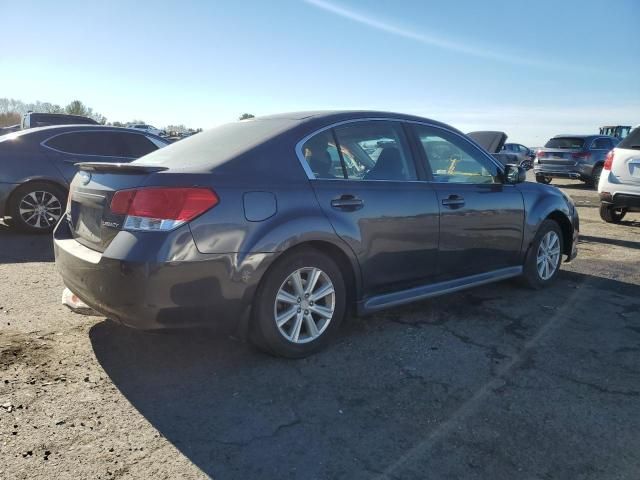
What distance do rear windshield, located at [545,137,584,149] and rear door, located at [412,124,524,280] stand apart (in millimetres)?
14702

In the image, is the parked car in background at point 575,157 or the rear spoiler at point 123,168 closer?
the rear spoiler at point 123,168

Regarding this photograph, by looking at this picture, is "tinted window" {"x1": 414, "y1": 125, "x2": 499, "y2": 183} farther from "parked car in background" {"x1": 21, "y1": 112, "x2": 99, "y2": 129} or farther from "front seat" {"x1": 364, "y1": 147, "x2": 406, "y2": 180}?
"parked car in background" {"x1": 21, "y1": 112, "x2": 99, "y2": 129}

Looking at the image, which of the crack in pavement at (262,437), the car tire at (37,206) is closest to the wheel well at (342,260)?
the crack in pavement at (262,437)

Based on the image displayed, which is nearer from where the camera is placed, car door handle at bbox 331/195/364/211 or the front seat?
car door handle at bbox 331/195/364/211

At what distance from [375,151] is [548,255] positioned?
8.36ft

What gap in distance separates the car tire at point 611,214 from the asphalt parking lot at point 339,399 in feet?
20.6

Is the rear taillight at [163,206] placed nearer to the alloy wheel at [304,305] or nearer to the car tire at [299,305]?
the car tire at [299,305]

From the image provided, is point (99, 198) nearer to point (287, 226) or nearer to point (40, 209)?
point (287, 226)

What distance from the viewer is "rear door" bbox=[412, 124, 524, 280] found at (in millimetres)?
4398

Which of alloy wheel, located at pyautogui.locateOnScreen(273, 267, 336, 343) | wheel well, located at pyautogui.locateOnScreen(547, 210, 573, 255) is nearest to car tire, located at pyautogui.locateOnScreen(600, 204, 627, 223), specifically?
wheel well, located at pyautogui.locateOnScreen(547, 210, 573, 255)

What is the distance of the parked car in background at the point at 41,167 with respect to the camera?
730 cm

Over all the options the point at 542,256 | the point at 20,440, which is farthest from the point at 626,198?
the point at 20,440

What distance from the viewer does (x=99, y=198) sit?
3.34 metres

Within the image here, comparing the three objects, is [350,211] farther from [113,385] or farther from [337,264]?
[113,385]
